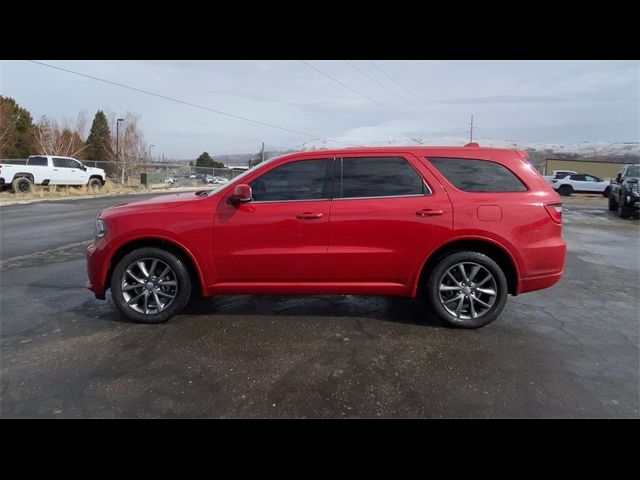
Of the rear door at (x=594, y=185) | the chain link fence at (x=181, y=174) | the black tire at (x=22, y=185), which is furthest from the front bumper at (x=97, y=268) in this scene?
the rear door at (x=594, y=185)

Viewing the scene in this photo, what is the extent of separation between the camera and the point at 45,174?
1977cm

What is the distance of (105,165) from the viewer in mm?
34875

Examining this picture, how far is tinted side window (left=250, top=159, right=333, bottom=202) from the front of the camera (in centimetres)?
390

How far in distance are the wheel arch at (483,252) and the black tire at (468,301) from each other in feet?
0.23

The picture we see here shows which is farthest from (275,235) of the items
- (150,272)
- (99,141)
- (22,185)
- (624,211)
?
(99,141)

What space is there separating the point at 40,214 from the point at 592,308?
14.7 meters

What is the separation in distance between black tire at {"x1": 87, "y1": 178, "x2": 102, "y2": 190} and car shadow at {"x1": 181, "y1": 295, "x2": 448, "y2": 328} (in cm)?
2140

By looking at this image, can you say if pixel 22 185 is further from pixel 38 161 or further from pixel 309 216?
pixel 309 216

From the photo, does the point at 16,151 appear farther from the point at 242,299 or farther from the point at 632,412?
the point at 632,412

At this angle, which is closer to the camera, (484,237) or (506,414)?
(506,414)

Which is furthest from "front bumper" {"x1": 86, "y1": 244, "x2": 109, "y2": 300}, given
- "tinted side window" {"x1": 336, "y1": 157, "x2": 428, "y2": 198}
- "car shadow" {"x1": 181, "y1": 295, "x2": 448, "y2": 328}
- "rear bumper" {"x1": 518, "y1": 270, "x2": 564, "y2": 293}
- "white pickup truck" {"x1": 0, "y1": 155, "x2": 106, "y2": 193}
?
"white pickup truck" {"x1": 0, "y1": 155, "x2": 106, "y2": 193}

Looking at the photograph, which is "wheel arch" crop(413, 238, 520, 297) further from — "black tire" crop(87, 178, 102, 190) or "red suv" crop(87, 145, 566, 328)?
"black tire" crop(87, 178, 102, 190)

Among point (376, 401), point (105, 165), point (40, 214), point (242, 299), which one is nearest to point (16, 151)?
point (105, 165)

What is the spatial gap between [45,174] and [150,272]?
66.6 feet
